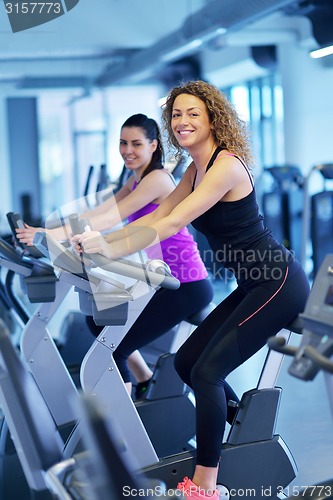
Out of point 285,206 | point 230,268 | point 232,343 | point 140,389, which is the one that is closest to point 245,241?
point 230,268

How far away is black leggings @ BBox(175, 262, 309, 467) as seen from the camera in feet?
8.04

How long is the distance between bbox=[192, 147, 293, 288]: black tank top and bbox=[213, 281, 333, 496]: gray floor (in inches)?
31.4

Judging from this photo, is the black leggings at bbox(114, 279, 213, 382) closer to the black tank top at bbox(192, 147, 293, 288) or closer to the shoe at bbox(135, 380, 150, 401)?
the shoe at bbox(135, 380, 150, 401)

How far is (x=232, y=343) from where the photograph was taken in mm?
2441

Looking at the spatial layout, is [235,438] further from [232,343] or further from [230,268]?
[230,268]

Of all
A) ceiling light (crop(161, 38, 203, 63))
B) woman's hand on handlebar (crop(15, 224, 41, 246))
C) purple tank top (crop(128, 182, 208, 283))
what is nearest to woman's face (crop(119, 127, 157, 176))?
purple tank top (crop(128, 182, 208, 283))

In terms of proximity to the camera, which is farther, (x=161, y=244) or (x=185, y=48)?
(x=185, y=48)

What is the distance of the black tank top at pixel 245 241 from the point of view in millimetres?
2465

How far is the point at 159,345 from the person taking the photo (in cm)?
402

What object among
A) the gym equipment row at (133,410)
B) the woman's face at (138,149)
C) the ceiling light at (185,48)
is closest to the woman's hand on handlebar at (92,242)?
the gym equipment row at (133,410)

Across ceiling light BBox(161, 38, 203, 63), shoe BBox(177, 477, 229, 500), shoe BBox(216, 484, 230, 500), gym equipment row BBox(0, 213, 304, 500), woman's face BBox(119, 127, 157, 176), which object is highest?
ceiling light BBox(161, 38, 203, 63)

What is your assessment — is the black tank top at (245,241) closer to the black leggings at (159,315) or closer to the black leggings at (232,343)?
the black leggings at (232,343)

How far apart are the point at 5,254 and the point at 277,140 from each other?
9.67 m

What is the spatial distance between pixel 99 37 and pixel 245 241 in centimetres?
569
